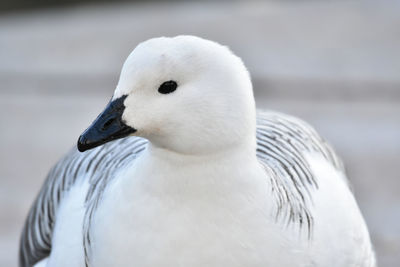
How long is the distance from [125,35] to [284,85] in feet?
4.49

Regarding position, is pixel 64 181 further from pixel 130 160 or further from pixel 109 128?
pixel 109 128

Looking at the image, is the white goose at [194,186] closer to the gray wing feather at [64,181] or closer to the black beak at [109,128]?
the black beak at [109,128]

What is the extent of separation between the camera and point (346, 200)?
2873mm

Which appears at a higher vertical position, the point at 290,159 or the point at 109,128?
the point at 290,159

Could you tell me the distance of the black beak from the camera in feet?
7.58

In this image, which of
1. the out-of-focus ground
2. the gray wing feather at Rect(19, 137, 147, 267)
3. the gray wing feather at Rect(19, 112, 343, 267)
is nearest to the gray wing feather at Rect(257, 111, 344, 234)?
the gray wing feather at Rect(19, 112, 343, 267)

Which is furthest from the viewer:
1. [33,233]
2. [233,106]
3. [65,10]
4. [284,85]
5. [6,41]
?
[65,10]

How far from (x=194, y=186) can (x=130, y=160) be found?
14.8 inches

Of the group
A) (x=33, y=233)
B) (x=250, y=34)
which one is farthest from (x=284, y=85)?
(x=33, y=233)

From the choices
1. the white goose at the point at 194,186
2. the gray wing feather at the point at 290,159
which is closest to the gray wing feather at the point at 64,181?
the white goose at the point at 194,186

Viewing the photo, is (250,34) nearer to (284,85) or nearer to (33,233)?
(284,85)

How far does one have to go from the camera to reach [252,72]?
20.3 feet

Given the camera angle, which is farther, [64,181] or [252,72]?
[252,72]

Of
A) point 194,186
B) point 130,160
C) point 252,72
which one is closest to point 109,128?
point 194,186
